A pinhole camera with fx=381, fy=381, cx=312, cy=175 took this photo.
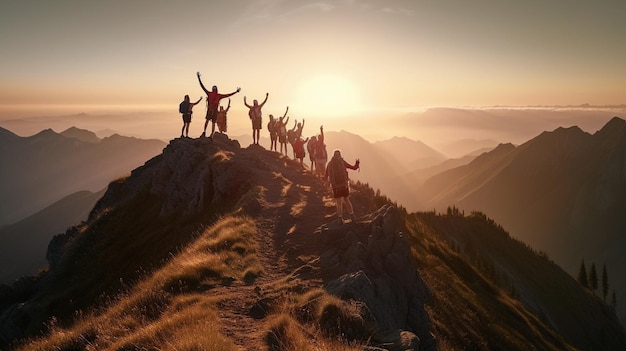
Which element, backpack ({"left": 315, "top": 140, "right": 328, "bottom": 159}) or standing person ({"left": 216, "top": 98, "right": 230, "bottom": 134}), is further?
standing person ({"left": 216, "top": 98, "right": 230, "bottom": 134})

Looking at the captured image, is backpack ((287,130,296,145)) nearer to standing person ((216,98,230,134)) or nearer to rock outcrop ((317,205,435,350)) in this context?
standing person ((216,98,230,134))

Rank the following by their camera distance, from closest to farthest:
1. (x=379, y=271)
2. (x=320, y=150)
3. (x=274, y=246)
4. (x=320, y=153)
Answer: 1. (x=379, y=271)
2. (x=274, y=246)
3. (x=320, y=150)
4. (x=320, y=153)

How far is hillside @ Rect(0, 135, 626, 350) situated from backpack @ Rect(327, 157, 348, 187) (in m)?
2.11

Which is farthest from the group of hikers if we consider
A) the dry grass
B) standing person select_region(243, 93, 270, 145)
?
the dry grass

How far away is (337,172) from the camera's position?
19203 mm

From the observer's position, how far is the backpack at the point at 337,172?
749 inches

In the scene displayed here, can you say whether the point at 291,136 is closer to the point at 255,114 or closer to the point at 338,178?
the point at 255,114

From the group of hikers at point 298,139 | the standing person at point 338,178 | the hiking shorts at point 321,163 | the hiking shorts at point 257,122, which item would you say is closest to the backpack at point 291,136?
the group of hikers at point 298,139

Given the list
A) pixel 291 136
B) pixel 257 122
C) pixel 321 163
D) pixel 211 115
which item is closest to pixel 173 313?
pixel 321 163

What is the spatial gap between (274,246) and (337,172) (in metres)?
4.84

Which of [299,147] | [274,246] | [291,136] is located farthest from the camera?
[291,136]

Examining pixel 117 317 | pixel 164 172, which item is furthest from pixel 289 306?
pixel 164 172

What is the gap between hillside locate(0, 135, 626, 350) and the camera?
397 inches

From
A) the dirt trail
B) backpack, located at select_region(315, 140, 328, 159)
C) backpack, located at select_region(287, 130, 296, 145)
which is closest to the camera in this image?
the dirt trail
